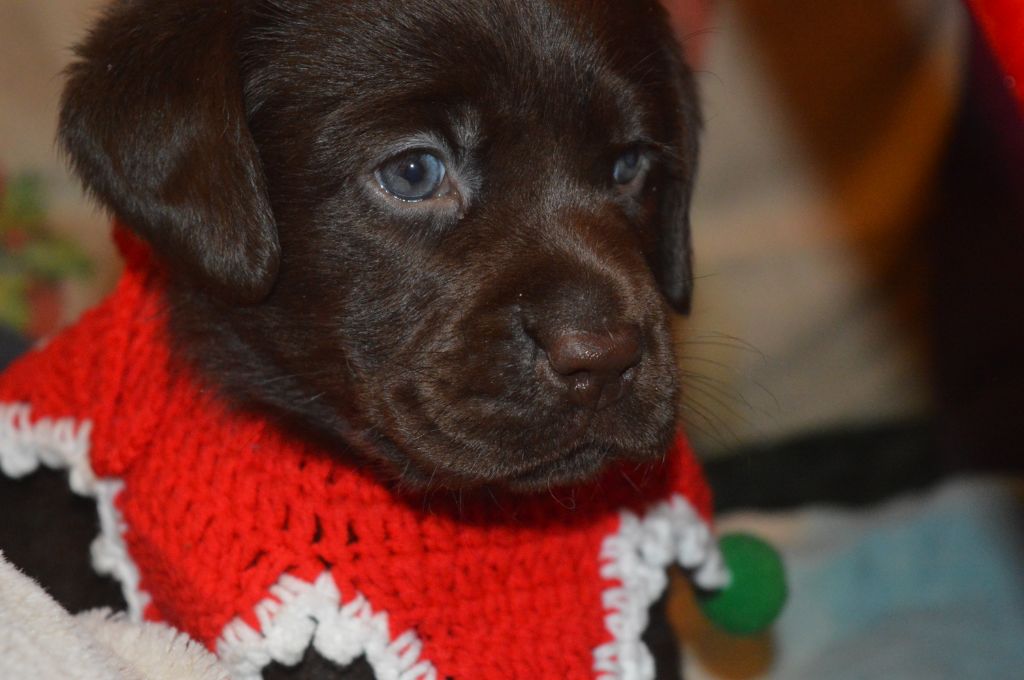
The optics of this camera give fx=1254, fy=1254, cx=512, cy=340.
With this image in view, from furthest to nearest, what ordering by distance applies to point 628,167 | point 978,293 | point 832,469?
point 832,469, point 978,293, point 628,167

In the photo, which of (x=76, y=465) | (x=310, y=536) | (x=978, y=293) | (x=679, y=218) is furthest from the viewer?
(x=978, y=293)

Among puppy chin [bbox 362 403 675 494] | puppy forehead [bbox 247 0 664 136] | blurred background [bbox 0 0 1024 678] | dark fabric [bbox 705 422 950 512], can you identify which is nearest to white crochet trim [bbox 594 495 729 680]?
puppy chin [bbox 362 403 675 494]

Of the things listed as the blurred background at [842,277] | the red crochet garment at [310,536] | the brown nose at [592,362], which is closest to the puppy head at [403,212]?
the brown nose at [592,362]

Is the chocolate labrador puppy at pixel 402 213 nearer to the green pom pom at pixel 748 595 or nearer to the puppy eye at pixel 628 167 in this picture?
the puppy eye at pixel 628 167

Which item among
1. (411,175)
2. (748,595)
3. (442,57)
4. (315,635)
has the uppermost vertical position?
(442,57)

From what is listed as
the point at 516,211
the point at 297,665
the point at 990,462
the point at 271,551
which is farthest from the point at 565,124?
the point at 990,462

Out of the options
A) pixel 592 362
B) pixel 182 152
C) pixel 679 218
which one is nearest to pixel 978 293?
pixel 679 218

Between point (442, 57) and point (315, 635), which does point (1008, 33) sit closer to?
point (442, 57)

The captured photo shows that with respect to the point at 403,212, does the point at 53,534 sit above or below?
below
